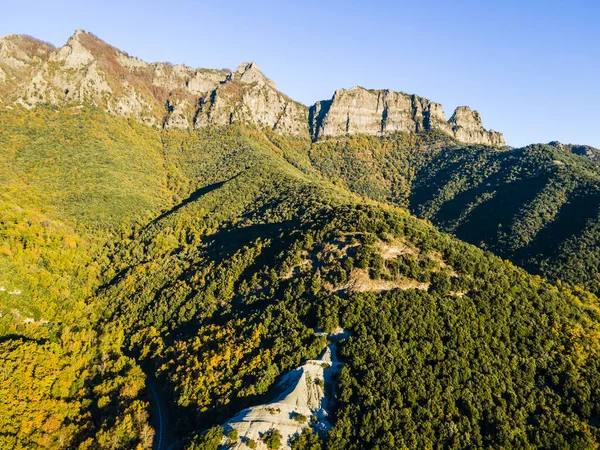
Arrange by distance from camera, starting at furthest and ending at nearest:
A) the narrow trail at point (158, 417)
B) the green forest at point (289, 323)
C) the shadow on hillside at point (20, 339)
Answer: the shadow on hillside at point (20, 339), the narrow trail at point (158, 417), the green forest at point (289, 323)

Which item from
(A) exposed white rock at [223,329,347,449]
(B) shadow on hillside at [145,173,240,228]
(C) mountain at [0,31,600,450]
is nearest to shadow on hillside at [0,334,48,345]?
(C) mountain at [0,31,600,450]

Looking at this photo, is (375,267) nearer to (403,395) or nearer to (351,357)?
(351,357)

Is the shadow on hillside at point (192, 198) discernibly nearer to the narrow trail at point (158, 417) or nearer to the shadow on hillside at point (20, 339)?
the shadow on hillside at point (20, 339)

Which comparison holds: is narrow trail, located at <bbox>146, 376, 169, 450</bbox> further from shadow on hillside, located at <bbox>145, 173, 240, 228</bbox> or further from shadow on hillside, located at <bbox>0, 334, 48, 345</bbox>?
shadow on hillside, located at <bbox>145, 173, 240, 228</bbox>

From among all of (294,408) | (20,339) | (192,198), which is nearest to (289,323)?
(294,408)

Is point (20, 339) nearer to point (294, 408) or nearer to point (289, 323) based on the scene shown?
point (289, 323)

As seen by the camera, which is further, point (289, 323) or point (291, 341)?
point (289, 323)

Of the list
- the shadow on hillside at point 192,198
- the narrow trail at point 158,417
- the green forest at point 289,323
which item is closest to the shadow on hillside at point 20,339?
the green forest at point 289,323

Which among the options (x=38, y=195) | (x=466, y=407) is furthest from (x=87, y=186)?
(x=466, y=407)
